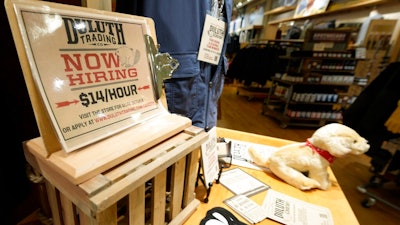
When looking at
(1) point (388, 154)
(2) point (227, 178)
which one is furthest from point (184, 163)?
(1) point (388, 154)

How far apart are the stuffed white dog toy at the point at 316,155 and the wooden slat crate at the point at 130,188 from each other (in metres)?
0.39

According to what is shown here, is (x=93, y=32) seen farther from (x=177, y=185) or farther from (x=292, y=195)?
(x=292, y=195)

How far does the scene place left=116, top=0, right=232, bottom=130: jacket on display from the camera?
0.72 metres

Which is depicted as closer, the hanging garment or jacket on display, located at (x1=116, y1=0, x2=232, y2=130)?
jacket on display, located at (x1=116, y1=0, x2=232, y2=130)

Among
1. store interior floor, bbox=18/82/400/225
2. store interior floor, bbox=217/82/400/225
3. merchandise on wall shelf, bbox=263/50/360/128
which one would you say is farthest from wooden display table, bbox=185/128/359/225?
merchandise on wall shelf, bbox=263/50/360/128

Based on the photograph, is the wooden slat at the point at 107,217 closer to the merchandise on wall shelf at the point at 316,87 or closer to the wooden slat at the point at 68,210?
the wooden slat at the point at 68,210

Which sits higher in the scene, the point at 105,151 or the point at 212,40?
the point at 212,40

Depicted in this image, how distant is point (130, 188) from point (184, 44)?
59 cm

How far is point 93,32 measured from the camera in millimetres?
410

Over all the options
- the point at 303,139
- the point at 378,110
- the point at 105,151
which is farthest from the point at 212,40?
the point at 303,139

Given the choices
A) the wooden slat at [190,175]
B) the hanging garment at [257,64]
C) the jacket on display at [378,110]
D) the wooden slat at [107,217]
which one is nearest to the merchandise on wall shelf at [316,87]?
the hanging garment at [257,64]

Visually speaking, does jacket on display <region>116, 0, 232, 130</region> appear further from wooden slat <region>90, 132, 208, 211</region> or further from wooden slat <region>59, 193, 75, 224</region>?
wooden slat <region>59, 193, 75, 224</region>

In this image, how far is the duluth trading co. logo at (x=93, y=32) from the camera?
376 millimetres

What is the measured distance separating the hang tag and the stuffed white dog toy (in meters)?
0.49
